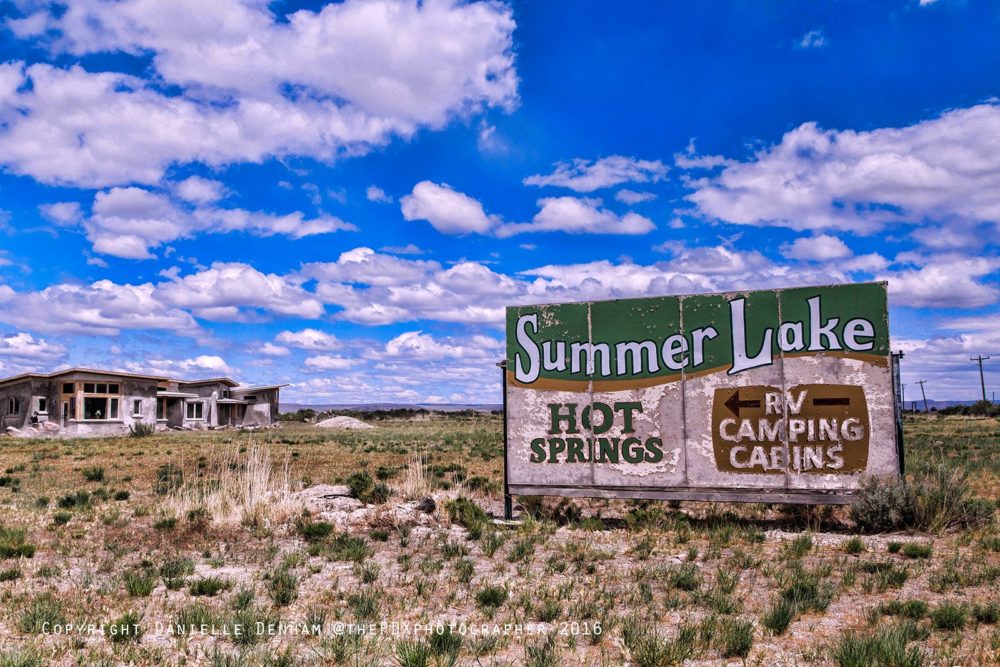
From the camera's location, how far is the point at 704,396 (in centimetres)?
1116

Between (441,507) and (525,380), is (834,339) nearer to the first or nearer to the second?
(525,380)

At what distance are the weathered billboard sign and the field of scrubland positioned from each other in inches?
25.6

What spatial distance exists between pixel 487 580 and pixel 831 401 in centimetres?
584

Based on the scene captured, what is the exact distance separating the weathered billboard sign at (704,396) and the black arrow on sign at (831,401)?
15mm

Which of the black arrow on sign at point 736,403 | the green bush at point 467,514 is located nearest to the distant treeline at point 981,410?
the black arrow on sign at point 736,403

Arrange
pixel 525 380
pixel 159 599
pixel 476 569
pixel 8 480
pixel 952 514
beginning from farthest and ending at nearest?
pixel 8 480
pixel 525 380
pixel 952 514
pixel 476 569
pixel 159 599

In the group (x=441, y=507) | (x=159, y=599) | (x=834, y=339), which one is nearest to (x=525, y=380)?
(x=441, y=507)

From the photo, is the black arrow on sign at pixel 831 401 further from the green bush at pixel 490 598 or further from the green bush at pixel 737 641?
the green bush at pixel 490 598

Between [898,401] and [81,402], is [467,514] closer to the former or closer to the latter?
[898,401]

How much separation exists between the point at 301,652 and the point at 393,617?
3.80 ft

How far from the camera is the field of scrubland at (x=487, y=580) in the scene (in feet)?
19.4

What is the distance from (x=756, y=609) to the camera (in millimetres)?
6938

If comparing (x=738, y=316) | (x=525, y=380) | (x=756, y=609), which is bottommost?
(x=756, y=609)

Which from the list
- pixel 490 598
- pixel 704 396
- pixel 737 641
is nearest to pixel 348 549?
pixel 490 598
